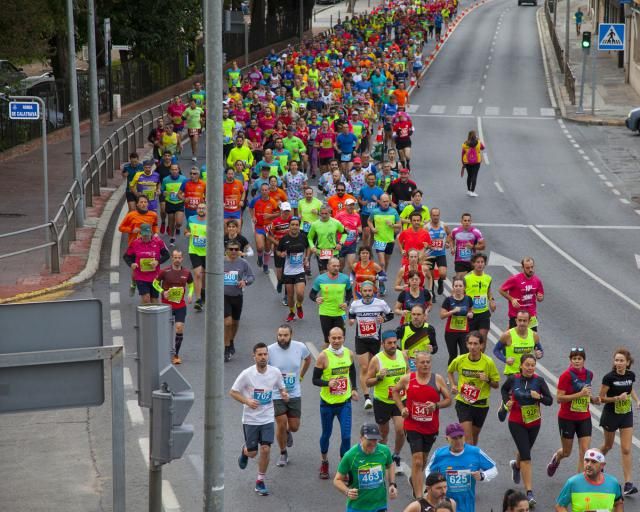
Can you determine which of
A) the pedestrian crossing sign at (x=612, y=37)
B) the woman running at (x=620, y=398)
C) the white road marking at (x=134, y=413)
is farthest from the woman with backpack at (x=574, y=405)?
the pedestrian crossing sign at (x=612, y=37)

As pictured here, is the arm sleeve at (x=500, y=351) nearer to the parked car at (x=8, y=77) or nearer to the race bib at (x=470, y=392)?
the race bib at (x=470, y=392)

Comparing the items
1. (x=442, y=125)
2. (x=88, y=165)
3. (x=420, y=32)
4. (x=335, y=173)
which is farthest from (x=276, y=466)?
(x=420, y=32)

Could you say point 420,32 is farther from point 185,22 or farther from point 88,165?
point 88,165

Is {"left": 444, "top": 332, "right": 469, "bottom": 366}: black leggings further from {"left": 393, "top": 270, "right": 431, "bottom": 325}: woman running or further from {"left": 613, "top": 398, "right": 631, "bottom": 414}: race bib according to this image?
{"left": 613, "top": 398, "right": 631, "bottom": 414}: race bib

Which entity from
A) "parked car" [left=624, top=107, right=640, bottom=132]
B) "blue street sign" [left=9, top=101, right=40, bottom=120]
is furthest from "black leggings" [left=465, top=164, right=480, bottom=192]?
"parked car" [left=624, top=107, right=640, bottom=132]

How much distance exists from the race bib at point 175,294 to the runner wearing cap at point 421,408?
5396mm

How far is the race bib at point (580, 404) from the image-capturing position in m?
14.3

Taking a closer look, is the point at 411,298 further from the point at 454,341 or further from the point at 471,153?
the point at 471,153

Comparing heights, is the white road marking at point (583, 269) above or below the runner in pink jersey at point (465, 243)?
below

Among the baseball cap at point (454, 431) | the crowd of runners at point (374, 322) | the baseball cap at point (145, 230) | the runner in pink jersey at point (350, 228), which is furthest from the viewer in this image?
the runner in pink jersey at point (350, 228)

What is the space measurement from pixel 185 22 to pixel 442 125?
12322mm

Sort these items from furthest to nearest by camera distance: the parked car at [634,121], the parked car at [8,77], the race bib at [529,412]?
the parked car at [634,121] → the parked car at [8,77] → the race bib at [529,412]

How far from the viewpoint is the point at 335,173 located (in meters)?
25.6

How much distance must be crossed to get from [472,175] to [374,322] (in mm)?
16398
